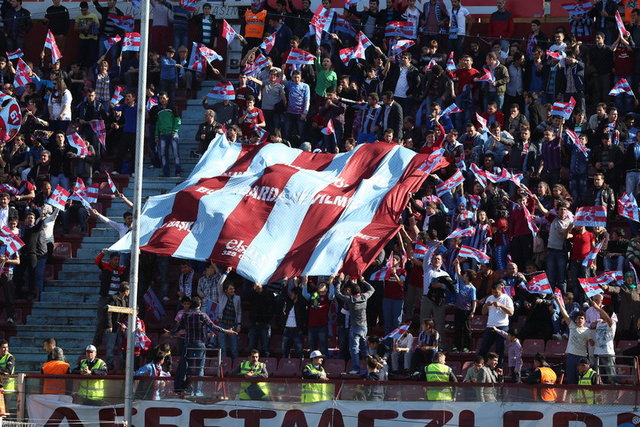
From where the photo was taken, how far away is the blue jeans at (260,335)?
90.6 ft

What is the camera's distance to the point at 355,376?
2605 cm

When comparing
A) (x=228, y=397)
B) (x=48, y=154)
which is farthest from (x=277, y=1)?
(x=228, y=397)

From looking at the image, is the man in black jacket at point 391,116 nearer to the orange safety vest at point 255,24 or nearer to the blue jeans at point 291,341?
the orange safety vest at point 255,24

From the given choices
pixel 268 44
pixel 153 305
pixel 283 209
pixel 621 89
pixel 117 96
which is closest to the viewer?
pixel 283 209

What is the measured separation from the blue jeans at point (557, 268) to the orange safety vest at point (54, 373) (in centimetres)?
852

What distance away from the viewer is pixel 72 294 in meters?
30.4

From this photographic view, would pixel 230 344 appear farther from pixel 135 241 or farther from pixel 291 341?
pixel 135 241

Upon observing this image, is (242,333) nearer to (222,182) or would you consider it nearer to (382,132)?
(222,182)

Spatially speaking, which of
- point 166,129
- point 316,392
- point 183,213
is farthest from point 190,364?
point 166,129

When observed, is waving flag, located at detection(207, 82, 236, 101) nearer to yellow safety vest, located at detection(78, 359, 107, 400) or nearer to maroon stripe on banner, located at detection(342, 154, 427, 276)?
maroon stripe on banner, located at detection(342, 154, 427, 276)

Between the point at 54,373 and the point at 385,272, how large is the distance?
603cm

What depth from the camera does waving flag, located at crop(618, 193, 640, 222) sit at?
92.8 ft

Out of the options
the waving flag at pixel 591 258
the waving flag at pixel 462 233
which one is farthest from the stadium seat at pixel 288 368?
the waving flag at pixel 591 258

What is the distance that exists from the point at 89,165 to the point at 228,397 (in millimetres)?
9693
